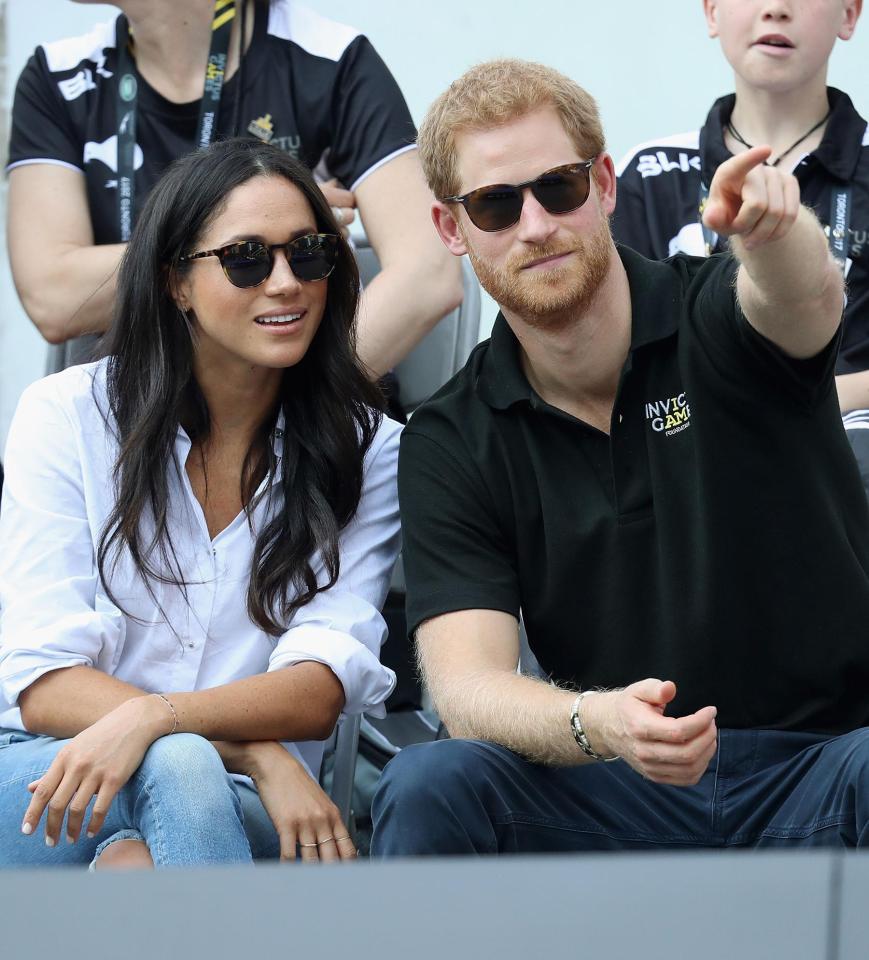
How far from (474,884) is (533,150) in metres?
1.63

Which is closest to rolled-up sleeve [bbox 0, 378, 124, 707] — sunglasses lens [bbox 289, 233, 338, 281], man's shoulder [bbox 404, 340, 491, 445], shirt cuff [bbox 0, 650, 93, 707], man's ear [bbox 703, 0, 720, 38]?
shirt cuff [bbox 0, 650, 93, 707]

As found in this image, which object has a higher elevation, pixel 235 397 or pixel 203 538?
pixel 235 397

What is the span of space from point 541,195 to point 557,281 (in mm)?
146

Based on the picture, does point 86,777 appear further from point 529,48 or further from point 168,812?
point 529,48

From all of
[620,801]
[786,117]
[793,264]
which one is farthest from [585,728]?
[786,117]

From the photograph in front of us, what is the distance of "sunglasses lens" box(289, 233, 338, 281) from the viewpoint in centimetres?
258

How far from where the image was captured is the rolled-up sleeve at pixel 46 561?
7.77 ft

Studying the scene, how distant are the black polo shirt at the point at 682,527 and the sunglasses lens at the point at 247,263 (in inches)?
18.9

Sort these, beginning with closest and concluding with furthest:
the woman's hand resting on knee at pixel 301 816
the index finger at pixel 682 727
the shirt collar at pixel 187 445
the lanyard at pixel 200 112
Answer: the index finger at pixel 682 727 < the woman's hand resting on knee at pixel 301 816 < the shirt collar at pixel 187 445 < the lanyard at pixel 200 112

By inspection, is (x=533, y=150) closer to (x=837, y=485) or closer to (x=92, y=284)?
(x=837, y=485)

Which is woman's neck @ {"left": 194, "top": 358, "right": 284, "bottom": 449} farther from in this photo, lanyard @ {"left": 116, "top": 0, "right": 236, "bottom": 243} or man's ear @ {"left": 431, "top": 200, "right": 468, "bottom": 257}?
lanyard @ {"left": 116, "top": 0, "right": 236, "bottom": 243}

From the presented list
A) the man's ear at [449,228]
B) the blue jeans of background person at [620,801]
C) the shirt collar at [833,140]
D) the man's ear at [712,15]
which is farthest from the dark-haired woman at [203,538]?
the man's ear at [712,15]

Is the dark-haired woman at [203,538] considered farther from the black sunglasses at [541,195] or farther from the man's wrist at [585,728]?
the man's wrist at [585,728]

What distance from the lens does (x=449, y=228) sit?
255cm
